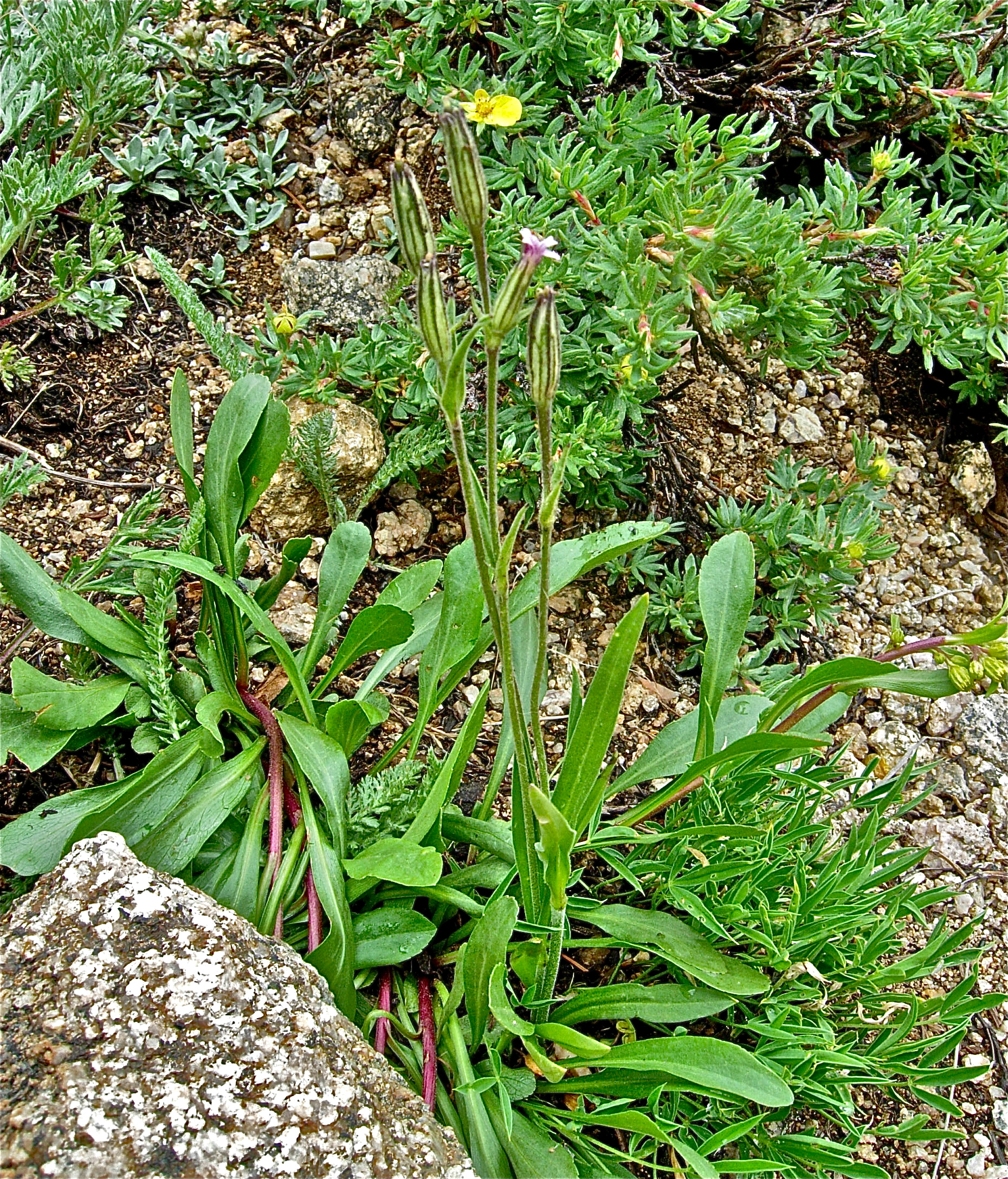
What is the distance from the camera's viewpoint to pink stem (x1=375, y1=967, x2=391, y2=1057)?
1879 millimetres

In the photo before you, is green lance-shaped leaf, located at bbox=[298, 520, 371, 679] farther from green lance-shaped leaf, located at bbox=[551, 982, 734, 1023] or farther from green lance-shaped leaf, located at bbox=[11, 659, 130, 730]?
green lance-shaped leaf, located at bbox=[551, 982, 734, 1023]

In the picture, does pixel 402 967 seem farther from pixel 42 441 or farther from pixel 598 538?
pixel 42 441

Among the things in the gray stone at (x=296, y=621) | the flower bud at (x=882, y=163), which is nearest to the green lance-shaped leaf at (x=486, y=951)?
the gray stone at (x=296, y=621)

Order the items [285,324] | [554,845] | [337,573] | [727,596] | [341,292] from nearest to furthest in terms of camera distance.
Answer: [554,845], [727,596], [337,573], [285,324], [341,292]

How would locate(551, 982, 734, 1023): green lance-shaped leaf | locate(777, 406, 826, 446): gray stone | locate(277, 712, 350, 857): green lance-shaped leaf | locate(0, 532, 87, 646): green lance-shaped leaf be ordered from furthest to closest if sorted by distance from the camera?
locate(777, 406, 826, 446): gray stone
locate(0, 532, 87, 646): green lance-shaped leaf
locate(277, 712, 350, 857): green lance-shaped leaf
locate(551, 982, 734, 1023): green lance-shaped leaf

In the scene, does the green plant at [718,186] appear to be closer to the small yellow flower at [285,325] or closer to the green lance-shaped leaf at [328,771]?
the small yellow flower at [285,325]

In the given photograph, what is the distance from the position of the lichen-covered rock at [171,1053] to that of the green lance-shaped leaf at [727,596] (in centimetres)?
108

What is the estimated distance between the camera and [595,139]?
2793 mm

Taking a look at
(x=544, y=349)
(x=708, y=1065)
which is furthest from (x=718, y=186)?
(x=708, y=1065)

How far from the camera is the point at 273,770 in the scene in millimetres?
2145

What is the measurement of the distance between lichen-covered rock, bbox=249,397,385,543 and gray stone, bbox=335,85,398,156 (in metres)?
1.12

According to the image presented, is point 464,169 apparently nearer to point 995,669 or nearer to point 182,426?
point 995,669

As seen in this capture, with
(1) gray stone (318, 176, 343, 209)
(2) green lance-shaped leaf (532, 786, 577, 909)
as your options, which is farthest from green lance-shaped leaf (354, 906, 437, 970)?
(1) gray stone (318, 176, 343, 209)

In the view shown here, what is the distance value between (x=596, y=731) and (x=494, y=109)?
1.54 metres
